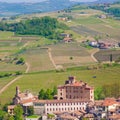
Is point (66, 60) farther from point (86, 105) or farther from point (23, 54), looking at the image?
point (86, 105)

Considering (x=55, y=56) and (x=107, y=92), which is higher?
(x=107, y=92)

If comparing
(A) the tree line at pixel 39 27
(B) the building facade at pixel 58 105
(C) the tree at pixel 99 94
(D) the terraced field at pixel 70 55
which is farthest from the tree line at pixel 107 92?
(A) the tree line at pixel 39 27

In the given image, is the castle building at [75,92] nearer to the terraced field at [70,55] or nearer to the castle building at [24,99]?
the castle building at [24,99]

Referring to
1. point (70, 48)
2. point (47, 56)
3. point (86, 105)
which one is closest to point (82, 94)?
point (86, 105)

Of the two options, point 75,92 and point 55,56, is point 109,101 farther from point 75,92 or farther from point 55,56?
point 55,56

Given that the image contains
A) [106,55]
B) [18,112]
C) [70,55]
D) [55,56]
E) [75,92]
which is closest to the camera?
[18,112]

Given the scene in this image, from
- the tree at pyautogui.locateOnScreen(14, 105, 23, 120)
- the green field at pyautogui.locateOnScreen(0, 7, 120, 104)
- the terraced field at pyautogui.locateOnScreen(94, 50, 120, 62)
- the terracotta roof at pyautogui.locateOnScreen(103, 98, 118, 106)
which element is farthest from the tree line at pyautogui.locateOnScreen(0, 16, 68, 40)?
the tree at pyautogui.locateOnScreen(14, 105, 23, 120)

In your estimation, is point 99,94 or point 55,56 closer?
point 99,94

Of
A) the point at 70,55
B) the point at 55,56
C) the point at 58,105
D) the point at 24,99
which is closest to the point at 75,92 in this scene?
the point at 58,105
